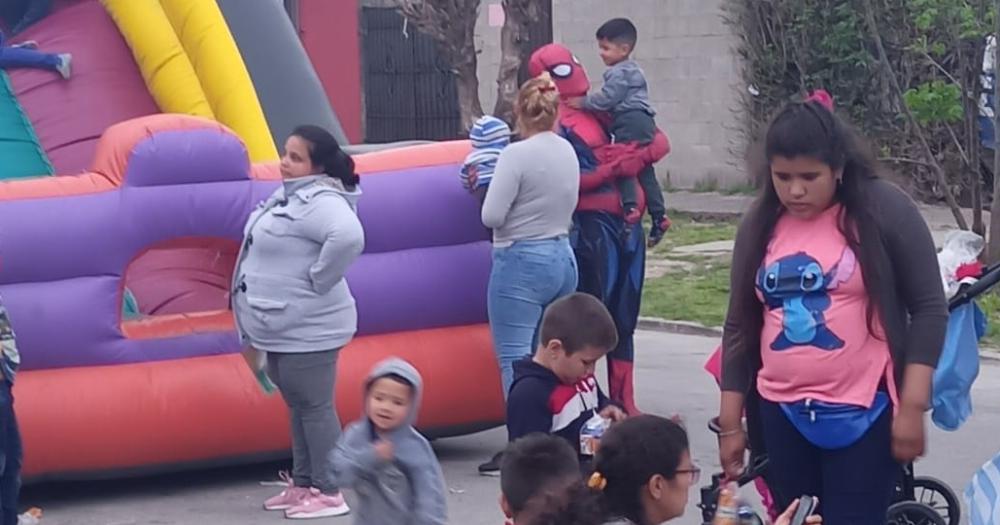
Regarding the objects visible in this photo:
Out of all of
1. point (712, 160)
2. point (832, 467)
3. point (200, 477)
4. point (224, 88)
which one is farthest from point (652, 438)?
point (712, 160)

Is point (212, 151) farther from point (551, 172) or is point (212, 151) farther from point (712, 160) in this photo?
point (712, 160)

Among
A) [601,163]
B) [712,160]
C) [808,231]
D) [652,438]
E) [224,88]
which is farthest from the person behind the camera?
[712,160]

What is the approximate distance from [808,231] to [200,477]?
13.5ft

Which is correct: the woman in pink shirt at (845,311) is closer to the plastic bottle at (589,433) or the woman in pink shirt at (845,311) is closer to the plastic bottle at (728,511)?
the plastic bottle at (589,433)

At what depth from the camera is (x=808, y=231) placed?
4594 millimetres

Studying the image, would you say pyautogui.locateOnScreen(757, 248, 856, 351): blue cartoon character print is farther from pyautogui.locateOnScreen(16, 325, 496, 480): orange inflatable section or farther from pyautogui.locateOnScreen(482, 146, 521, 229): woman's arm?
pyautogui.locateOnScreen(16, 325, 496, 480): orange inflatable section

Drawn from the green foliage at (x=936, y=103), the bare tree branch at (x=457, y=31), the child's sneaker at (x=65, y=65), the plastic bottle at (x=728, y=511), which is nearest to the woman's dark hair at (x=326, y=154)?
the child's sneaker at (x=65, y=65)

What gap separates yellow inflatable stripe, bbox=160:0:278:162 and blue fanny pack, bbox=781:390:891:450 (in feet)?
16.0

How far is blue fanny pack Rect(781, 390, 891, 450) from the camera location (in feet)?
14.8

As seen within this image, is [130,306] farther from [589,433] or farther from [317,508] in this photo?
[589,433]

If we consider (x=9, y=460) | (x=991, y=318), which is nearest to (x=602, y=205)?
(x=9, y=460)

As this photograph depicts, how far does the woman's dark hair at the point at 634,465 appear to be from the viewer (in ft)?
12.9

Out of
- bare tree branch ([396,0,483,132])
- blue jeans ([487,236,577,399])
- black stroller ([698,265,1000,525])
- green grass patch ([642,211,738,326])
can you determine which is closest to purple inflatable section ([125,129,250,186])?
blue jeans ([487,236,577,399])

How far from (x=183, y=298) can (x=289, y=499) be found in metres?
1.62
